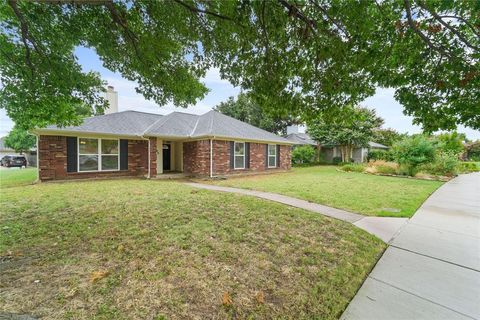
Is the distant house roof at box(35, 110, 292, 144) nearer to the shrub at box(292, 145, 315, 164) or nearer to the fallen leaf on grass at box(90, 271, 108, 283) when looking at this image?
the shrub at box(292, 145, 315, 164)

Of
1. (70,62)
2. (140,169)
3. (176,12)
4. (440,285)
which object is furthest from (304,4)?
(140,169)

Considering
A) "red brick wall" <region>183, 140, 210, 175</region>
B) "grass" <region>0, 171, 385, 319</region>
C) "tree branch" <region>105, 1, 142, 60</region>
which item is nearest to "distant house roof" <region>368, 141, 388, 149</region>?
"red brick wall" <region>183, 140, 210, 175</region>

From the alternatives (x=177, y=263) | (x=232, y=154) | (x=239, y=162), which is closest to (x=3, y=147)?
(x=232, y=154)

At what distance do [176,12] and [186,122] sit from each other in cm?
1095

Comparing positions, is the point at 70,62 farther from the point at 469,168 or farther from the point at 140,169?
the point at 469,168

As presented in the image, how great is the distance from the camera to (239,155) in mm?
14391

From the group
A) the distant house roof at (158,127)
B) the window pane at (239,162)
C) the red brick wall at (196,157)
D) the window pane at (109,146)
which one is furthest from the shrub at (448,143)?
the window pane at (109,146)

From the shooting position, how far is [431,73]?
14.2ft

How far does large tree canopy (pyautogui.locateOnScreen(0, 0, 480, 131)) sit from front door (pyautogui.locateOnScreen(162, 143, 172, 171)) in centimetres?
824

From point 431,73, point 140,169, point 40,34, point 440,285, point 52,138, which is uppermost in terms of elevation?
point 40,34

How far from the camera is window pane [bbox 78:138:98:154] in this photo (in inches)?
431

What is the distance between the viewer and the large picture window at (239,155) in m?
14.2

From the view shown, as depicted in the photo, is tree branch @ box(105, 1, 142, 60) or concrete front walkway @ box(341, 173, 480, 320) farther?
tree branch @ box(105, 1, 142, 60)

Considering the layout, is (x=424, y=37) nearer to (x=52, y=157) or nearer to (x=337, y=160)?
(x=52, y=157)
